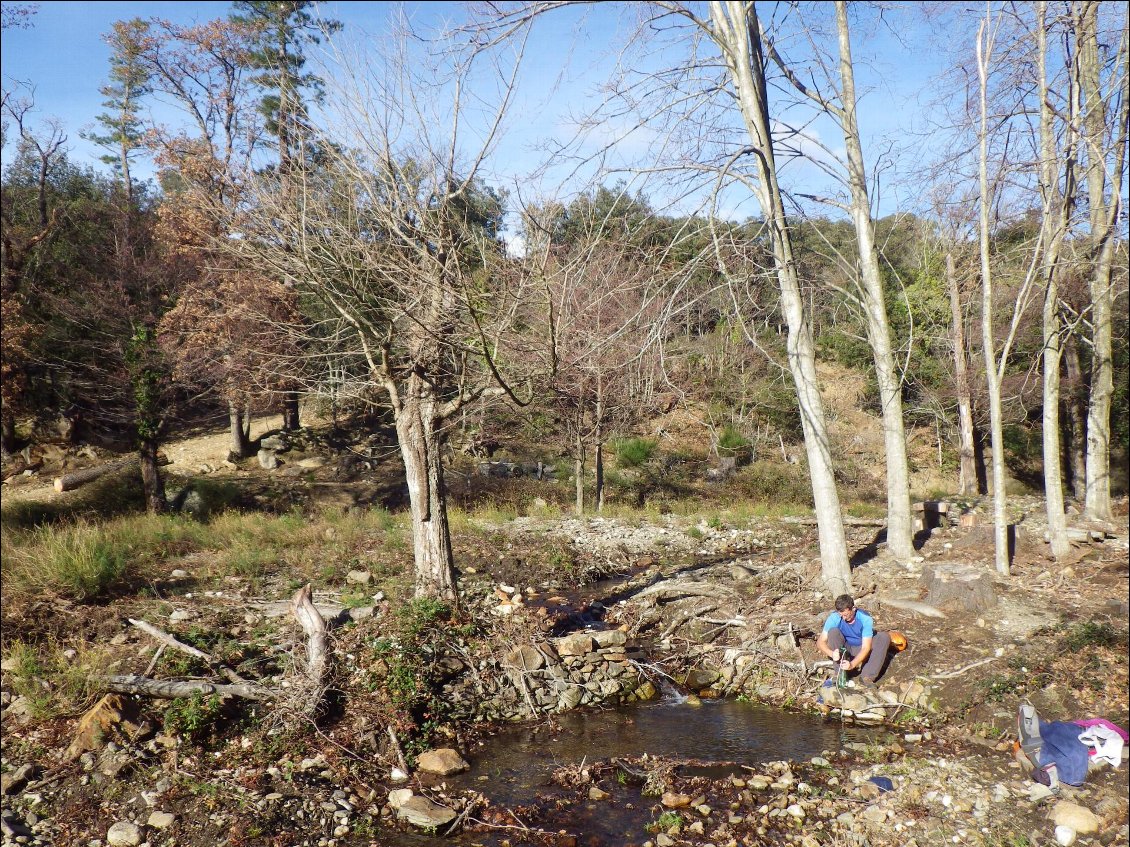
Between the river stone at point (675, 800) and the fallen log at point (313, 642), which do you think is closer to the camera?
the river stone at point (675, 800)

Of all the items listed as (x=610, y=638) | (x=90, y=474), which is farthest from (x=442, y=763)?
(x=90, y=474)

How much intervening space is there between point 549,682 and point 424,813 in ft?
8.05

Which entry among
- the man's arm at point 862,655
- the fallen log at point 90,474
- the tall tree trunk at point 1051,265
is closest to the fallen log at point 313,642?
the man's arm at point 862,655

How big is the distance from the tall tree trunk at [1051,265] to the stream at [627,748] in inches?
179

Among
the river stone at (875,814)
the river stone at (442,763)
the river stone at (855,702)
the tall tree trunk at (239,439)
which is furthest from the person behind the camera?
the tall tree trunk at (239,439)

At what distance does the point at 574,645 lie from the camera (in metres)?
8.20

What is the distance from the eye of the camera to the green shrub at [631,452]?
21.6 metres

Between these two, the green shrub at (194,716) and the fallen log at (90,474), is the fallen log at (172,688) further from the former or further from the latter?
the fallen log at (90,474)

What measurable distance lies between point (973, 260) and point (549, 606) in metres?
9.43

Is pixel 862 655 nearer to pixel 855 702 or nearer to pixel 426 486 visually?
pixel 855 702

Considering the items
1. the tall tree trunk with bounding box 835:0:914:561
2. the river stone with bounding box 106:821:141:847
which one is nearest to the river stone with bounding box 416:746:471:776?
the river stone with bounding box 106:821:141:847

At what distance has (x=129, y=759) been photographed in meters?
5.91

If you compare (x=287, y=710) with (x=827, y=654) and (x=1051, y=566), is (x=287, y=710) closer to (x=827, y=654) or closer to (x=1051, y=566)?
(x=827, y=654)

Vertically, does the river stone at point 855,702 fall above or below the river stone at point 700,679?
above
